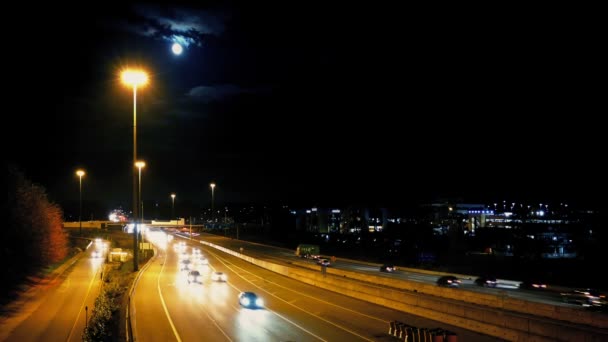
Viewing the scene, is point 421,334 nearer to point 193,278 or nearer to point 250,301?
point 250,301

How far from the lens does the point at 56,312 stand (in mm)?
39438

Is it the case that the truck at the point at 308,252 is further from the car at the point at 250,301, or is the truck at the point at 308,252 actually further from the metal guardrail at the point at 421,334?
the metal guardrail at the point at 421,334

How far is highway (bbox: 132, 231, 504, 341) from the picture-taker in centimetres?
2578

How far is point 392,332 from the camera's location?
26.3m

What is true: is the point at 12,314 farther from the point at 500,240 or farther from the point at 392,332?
the point at 500,240

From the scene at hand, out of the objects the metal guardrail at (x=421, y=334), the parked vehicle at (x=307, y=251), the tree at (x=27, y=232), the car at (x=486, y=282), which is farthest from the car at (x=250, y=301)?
the parked vehicle at (x=307, y=251)

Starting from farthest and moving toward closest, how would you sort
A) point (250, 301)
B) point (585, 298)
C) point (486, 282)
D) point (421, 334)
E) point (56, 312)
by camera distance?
point (486, 282)
point (56, 312)
point (585, 298)
point (250, 301)
point (421, 334)

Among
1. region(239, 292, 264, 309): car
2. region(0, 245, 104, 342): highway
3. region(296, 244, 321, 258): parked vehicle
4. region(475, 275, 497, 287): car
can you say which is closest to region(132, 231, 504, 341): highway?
region(239, 292, 264, 309): car

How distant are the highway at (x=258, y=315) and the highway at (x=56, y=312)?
3920mm

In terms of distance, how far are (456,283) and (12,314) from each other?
35396 millimetres

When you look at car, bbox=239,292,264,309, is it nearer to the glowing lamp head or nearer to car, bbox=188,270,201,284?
the glowing lamp head

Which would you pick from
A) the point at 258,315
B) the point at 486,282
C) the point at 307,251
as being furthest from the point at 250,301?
the point at 307,251

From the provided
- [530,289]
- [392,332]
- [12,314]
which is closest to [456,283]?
[530,289]

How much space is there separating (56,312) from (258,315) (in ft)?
54.8
